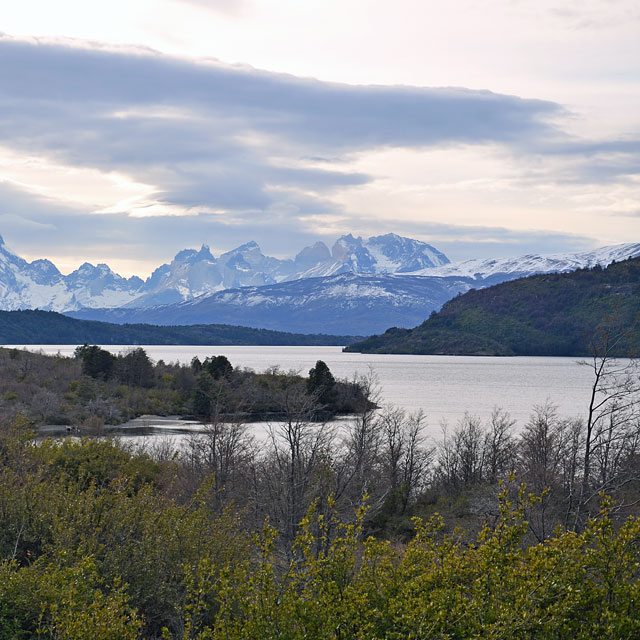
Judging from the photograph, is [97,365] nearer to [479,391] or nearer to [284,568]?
[479,391]

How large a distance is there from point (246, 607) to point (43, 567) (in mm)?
7602

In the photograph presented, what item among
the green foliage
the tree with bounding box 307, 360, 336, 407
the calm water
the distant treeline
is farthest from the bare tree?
the distant treeline

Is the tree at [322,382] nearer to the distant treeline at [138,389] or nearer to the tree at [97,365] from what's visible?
the distant treeline at [138,389]

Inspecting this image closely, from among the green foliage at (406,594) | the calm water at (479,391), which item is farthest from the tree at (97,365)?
the green foliage at (406,594)

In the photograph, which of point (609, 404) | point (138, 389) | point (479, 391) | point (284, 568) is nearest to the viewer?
point (284, 568)

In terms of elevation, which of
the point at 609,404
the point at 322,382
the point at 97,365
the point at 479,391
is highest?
the point at 609,404

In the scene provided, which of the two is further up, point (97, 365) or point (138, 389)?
point (97, 365)

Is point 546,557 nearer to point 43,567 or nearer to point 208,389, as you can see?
point 43,567

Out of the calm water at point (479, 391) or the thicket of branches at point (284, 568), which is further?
the calm water at point (479, 391)

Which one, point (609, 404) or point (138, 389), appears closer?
point (609, 404)

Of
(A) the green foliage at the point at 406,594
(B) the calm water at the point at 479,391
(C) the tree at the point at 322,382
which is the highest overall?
(A) the green foliage at the point at 406,594

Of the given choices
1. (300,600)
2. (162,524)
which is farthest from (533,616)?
(162,524)

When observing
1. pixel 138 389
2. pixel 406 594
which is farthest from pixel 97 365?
pixel 406 594

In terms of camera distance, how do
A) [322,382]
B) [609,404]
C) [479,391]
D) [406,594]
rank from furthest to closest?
[479,391]
[322,382]
[609,404]
[406,594]
